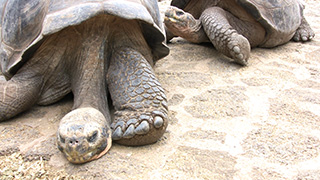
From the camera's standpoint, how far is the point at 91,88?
1.96 meters

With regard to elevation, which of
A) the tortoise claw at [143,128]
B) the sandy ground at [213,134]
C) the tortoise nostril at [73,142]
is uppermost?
the tortoise nostril at [73,142]

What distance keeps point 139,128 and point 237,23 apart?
2.14 metres

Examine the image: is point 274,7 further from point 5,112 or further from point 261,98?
point 5,112

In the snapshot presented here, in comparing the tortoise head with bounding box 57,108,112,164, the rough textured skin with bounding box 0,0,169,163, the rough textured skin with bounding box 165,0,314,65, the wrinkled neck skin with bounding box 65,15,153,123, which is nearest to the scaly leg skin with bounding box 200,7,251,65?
the rough textured skin with bounding box 165,0,314,65

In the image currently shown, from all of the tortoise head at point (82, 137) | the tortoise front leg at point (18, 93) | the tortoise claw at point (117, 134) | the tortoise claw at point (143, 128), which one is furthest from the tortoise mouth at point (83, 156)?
the tortoise front leg at point (18, 93)

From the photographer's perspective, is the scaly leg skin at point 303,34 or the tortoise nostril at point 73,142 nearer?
the tortoise nostril at point 73,142

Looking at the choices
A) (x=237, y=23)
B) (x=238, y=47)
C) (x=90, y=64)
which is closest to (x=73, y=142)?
(x=90, y=64)

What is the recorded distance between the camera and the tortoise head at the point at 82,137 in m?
1.49

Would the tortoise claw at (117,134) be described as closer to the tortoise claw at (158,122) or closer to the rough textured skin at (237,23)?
the tortoise claw at (158,122)

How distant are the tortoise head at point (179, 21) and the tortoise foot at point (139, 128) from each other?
161cm

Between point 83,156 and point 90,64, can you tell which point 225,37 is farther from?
point 83,156

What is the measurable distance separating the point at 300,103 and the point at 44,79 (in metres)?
1.91

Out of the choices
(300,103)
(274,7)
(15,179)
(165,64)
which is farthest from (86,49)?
(274,7)

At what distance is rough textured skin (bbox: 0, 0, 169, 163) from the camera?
170 centimetres
